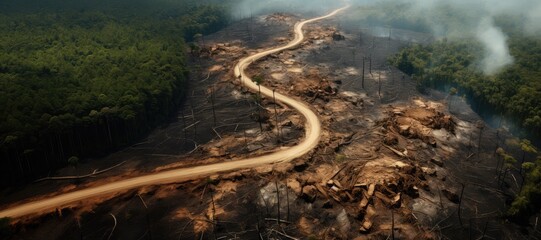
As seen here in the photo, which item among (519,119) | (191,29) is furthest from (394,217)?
(191,29)

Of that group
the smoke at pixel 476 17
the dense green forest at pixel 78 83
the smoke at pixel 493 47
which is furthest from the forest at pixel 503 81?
the dense green forest at pixel 78 83

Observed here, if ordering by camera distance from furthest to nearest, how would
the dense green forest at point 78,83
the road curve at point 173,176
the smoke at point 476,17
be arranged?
the smoke at point 476,17 → the dense green forest at point 78,83 → the road curve at point 173,176

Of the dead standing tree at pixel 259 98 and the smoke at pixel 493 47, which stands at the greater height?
the smoke at pixel 493 47

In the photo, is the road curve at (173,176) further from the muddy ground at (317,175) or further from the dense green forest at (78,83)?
the dense green forest at (78,83)

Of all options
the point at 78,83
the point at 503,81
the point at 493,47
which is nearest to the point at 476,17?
the point at 493,47

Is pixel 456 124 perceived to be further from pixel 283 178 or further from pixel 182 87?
pixel 182 87

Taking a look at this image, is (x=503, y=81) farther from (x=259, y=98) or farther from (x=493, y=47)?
(x=259, y=98)
